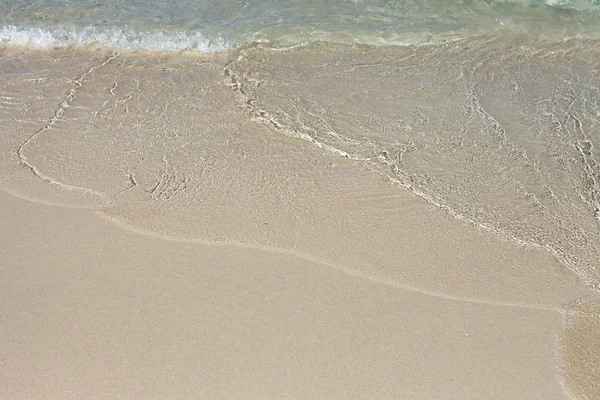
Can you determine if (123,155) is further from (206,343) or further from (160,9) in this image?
(160,9)

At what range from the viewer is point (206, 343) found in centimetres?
317

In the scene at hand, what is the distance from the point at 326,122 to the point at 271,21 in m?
2.24

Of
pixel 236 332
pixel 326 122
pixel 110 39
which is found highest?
pixel 326 122

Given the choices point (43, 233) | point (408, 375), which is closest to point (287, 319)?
point (408, 375)

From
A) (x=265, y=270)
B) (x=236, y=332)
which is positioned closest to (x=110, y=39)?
(x=265, y=270)

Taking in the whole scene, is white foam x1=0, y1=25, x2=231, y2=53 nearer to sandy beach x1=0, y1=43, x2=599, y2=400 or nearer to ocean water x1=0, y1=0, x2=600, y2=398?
ocean water x1=0, y1=0, x2=600, y2=398

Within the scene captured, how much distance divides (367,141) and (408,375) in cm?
196

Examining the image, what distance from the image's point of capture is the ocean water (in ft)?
12.7

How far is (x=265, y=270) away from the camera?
11.7 ft

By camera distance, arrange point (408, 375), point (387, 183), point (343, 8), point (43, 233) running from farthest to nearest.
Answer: point (343, 8) < point (387, 183) < point (43, 233) < point (408, 375)

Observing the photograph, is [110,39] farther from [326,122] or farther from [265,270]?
[265,270]

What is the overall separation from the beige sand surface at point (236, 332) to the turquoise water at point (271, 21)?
3.13 metres

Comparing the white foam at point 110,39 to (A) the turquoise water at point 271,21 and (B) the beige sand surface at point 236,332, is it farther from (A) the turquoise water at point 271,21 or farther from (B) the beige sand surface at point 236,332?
(B) the beige sand surface at point 236,332

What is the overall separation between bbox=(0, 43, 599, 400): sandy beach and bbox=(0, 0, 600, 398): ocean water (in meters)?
0.02
